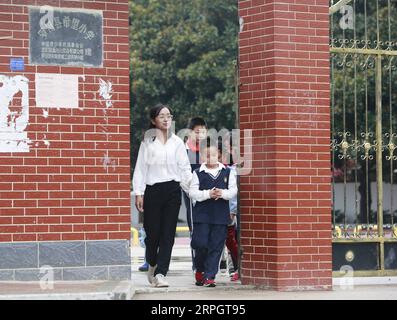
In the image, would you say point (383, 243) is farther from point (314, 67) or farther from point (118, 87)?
point (118, 87)

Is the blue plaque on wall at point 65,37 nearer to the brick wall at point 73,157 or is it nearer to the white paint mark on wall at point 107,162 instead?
the brick wall at point 73,157

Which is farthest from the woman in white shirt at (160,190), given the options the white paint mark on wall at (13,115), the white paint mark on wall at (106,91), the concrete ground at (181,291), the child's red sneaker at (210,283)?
the white paint mark on wall at (13,115)

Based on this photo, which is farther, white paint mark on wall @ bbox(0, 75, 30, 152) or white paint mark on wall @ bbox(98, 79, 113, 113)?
white paint mark on wall @ bbox(98, 79, 113, 113)

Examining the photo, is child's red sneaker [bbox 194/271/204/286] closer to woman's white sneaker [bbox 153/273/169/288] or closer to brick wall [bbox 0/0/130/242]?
woman's white sneaker [bbox 153/273/169/288]

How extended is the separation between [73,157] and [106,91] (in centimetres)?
75

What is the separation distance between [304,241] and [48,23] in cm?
344

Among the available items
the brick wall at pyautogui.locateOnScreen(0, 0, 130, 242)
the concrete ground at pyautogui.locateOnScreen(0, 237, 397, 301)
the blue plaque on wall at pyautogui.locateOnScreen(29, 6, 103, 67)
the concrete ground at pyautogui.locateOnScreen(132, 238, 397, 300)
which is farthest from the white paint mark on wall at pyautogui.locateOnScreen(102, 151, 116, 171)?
the concrete ground at pyautogui.locateOnScreen(132, 238, 397, 300)

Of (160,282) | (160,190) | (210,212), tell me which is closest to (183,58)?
(210,212)

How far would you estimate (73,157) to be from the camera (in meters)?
9.66

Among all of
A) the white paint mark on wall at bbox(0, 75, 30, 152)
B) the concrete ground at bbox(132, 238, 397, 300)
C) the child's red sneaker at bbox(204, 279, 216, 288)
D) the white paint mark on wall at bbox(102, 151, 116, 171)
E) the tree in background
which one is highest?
the tree in background

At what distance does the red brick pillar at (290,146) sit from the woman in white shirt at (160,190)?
0.83 metres

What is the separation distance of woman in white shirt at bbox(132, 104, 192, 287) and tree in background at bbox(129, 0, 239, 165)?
62.7 ft

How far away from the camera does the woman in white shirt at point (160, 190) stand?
1016 centimetres

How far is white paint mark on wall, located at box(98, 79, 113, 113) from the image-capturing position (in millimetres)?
9805
